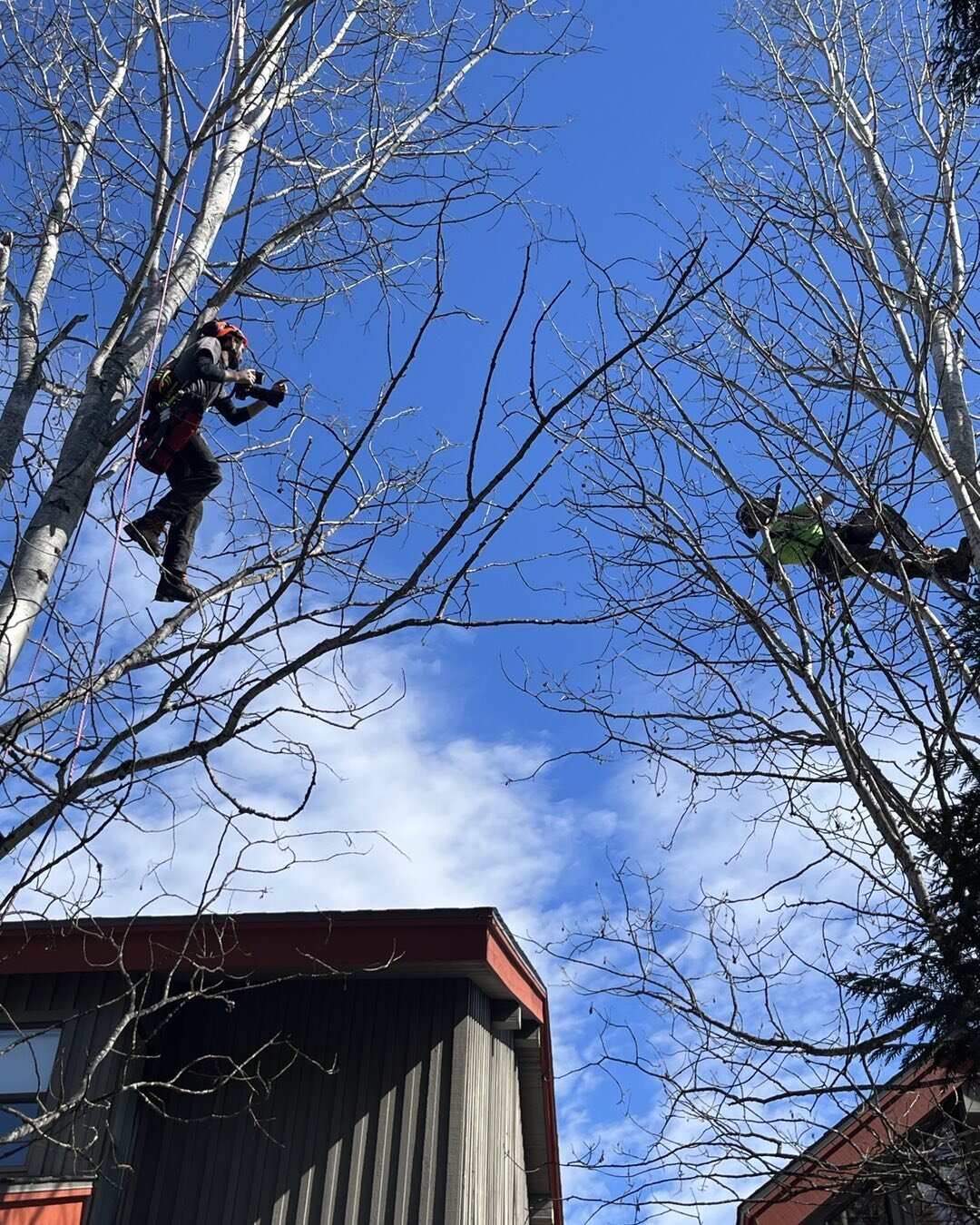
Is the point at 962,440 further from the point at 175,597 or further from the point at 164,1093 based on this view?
the point at 164,1093

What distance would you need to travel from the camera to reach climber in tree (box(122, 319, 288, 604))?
5.04 m

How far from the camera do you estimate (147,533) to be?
590cm

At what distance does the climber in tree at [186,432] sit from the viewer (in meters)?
5.04

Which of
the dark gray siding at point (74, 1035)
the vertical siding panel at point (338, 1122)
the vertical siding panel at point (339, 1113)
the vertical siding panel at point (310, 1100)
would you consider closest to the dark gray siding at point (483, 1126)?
the vertical siding panel at point (338, 1122)

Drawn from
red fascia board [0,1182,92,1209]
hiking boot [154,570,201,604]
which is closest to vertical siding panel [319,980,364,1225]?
red fascia board [0,1182,92,1209]

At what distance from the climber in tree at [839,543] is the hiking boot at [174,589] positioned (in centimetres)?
264

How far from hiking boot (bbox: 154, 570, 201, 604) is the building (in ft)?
9.07

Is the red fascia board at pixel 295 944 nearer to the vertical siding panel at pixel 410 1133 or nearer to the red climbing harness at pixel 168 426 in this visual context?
the vertical siding panel at pixel 410 1133

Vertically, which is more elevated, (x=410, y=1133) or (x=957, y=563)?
(x=957, y=563)

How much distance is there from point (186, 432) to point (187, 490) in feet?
1.29

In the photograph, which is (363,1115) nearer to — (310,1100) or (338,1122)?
(338,1122)

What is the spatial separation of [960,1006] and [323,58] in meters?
5.12

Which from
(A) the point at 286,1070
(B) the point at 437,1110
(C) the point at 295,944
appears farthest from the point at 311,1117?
(C) the point at 295,944

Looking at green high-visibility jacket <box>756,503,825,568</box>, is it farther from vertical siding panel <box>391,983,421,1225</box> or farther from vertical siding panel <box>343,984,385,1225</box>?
vertical siding panel <box>343,984,385,1225</box>
